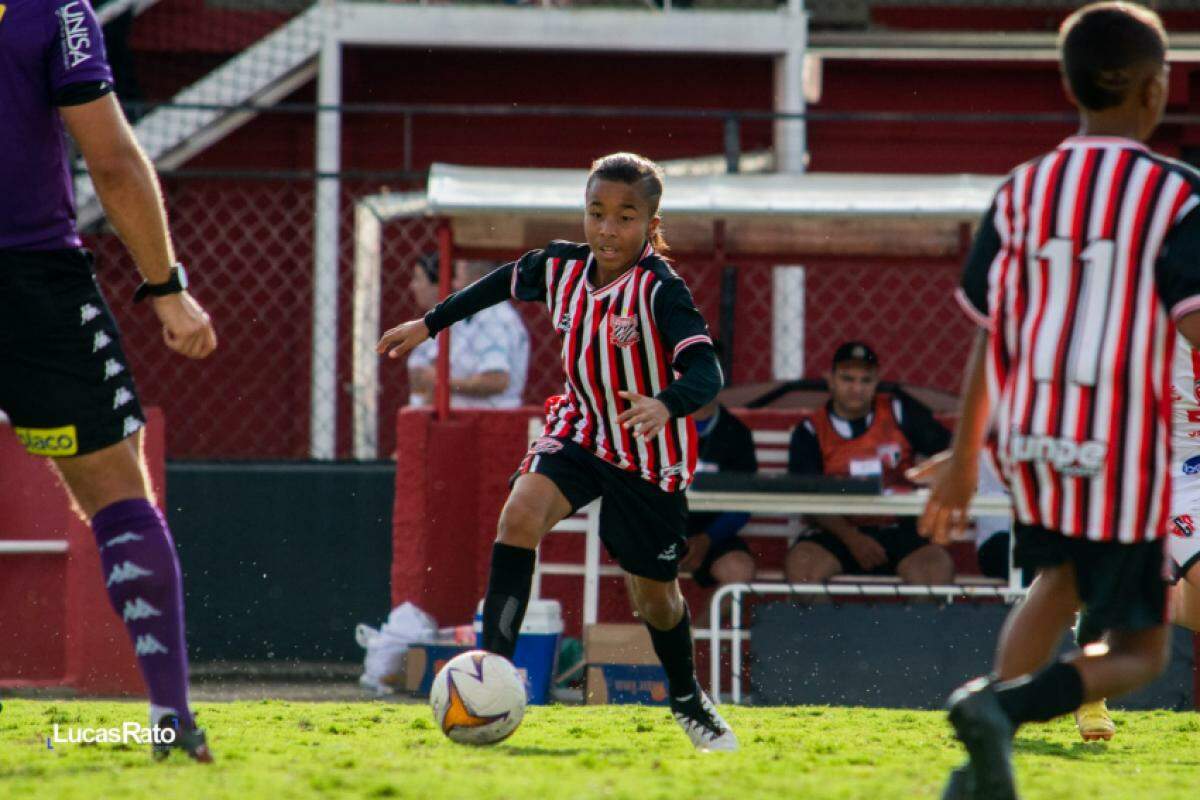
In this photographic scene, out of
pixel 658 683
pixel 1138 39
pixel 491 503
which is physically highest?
pixel 1138 39

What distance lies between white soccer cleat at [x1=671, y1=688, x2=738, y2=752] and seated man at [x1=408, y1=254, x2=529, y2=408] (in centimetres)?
489

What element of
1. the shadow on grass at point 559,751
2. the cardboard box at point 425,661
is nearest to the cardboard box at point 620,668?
the cardboard box at point 425,661

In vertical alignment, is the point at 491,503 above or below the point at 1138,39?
below

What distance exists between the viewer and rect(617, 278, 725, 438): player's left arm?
470 cm

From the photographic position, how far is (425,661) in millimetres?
8688

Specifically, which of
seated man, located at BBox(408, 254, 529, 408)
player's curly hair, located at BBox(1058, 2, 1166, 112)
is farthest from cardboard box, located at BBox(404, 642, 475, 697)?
player's curly hair, located at BBox(1058, 2, 1166, 112)

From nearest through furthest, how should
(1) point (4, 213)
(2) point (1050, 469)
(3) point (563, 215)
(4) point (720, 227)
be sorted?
(2) point (1050, 469)
(1) point (4, 213)
(3) point (563, 215)
(4) point (720, 227)

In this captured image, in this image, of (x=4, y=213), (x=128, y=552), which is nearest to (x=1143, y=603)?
(x=128, y=552)

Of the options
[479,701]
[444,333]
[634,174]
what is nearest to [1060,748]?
[479,701]

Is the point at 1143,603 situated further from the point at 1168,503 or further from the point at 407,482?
the point at 407,482

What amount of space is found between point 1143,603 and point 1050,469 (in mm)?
351

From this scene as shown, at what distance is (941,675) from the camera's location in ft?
27.7

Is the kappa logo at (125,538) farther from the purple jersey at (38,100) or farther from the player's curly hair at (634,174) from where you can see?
the player's curly hair at (634,174)

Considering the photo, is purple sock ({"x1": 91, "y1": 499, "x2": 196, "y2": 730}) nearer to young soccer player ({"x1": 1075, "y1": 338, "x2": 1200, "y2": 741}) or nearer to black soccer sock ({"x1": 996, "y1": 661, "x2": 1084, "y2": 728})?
black soccer sock ({"x1": 996, "y1": 661, "x2": 1084, "y2": 728})
